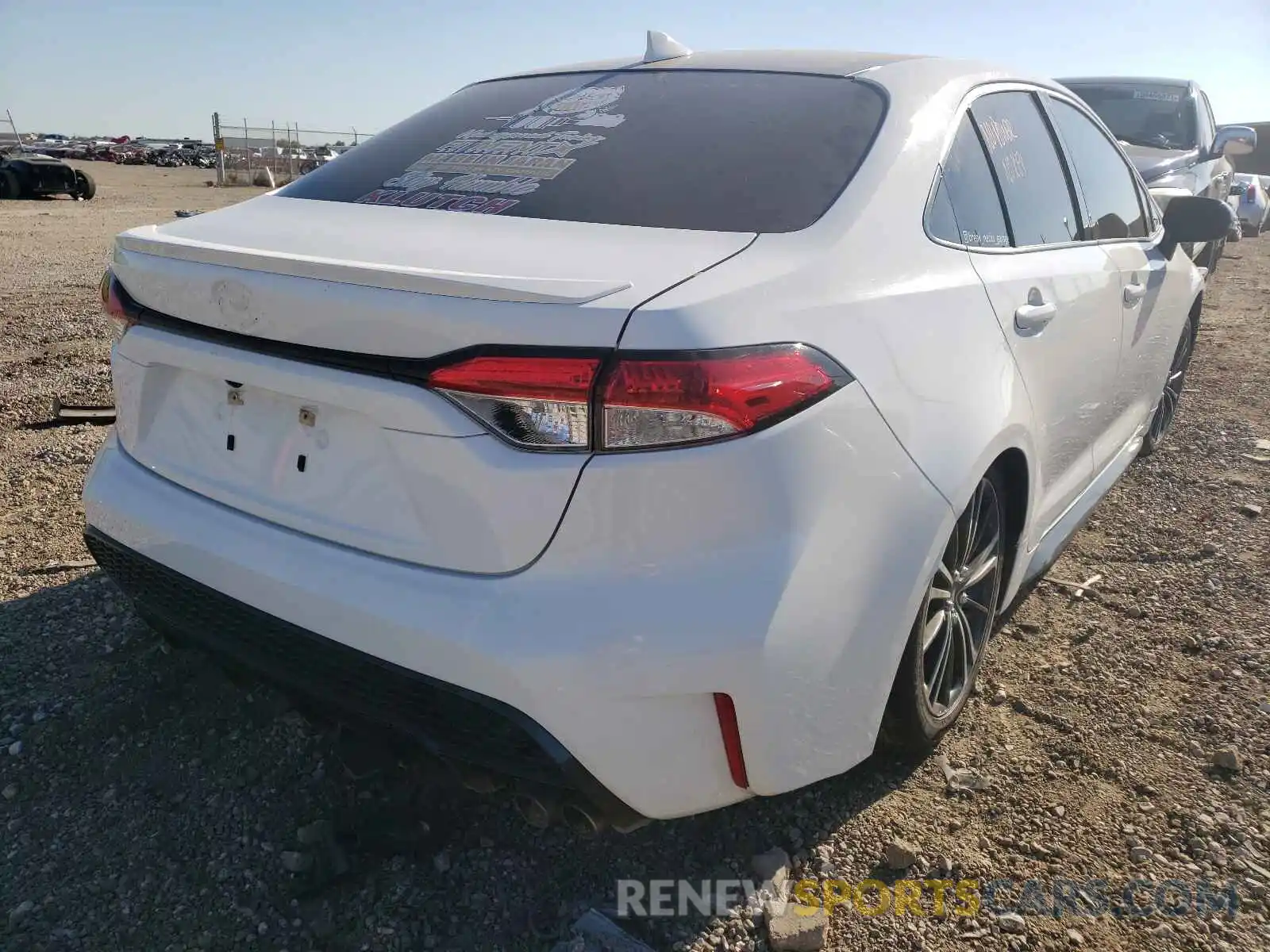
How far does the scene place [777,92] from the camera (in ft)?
7.73

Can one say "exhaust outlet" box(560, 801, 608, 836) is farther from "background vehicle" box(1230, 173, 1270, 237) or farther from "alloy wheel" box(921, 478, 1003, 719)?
"background vehicle" box(1230, 173, 1270, 237)

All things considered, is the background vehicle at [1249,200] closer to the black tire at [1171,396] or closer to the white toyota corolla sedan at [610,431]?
the black tire at [1171,396]

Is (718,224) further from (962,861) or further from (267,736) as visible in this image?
(267,736)

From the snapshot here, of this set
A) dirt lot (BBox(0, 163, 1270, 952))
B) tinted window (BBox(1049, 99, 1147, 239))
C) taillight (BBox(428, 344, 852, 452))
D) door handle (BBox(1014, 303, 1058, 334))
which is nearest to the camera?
taillight (BBox(428, 344, 852, 452))

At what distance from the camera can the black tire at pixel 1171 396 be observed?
474 cm

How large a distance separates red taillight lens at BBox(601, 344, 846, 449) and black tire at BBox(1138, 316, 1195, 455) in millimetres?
3759

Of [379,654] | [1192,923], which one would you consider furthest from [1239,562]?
[379,654]

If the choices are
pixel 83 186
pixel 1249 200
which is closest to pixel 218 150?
pixel 83 186

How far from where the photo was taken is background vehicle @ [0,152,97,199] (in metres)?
20.4

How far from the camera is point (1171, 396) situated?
491cm

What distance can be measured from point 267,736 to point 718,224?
1.64 meters

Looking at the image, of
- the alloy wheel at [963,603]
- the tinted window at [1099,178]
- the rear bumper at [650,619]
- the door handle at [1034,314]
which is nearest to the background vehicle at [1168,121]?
the tinted window at [1099,178]

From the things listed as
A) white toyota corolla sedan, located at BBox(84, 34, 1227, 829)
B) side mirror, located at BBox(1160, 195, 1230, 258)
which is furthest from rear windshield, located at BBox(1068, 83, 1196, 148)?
white toyota corolla sedan, located at BBox(84, 34, 1227, 829)

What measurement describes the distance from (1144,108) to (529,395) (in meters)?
9.24
